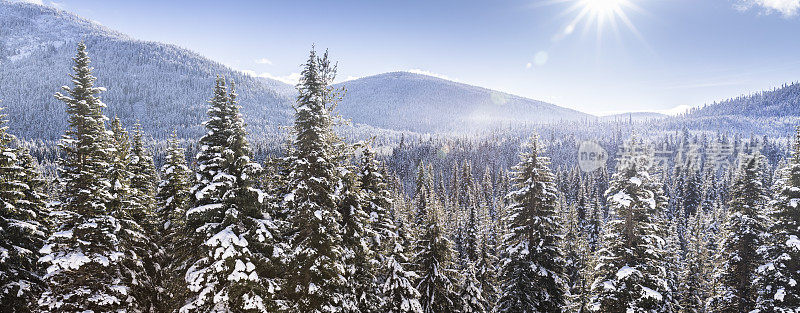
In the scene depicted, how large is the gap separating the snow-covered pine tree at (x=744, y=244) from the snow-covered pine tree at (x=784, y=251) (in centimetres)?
149

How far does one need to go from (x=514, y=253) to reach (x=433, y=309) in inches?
243

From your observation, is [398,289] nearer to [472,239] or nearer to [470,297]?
[470,297]

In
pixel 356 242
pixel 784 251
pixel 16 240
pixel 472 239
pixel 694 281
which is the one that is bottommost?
pixel 694 281

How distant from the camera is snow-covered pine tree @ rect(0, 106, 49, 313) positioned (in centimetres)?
1541

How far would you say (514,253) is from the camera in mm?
20734

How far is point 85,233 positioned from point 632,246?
24540mm

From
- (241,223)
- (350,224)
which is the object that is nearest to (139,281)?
(241,223)

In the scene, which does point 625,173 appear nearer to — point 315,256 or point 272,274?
point 315,256

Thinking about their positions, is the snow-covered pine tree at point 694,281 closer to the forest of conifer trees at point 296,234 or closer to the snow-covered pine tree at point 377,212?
the forest of conifer trees at point 296,234

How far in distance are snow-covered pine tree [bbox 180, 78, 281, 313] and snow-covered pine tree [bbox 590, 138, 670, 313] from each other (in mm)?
15316

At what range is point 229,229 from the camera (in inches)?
561

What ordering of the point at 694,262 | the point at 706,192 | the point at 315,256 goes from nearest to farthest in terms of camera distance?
the point at 315,256 < the point at 694,262 < the point at 706,192

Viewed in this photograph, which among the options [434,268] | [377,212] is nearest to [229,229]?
[377,212]

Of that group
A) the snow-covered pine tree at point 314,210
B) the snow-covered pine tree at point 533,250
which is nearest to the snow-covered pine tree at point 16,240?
the snow-covered pine tree at point 314,210
